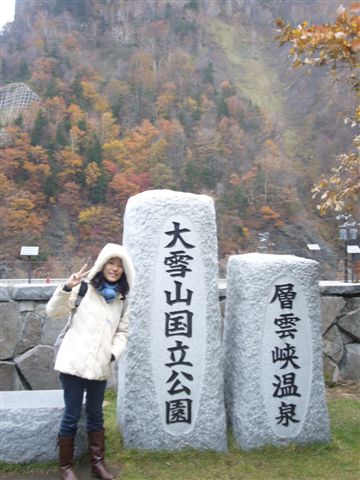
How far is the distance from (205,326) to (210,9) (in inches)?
2629

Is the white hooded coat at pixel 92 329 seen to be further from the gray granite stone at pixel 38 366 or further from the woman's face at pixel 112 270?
the gray granite stone at pixel 38 366

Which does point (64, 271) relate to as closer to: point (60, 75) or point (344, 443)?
point (344, 443)

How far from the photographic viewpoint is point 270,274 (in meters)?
3.27

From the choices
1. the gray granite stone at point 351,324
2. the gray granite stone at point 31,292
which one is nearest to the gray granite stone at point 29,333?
the gray granite stone at point 31,292

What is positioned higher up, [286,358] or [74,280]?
[74,280]

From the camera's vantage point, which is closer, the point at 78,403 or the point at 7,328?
the point at 78,403

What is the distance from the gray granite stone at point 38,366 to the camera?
4.54 metres

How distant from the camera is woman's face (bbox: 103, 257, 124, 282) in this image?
2723 millimetres

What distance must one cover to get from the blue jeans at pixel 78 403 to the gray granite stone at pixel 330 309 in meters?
2.84

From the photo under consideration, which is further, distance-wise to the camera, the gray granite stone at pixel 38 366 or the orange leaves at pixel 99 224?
the orange leaves at pixel 99 224

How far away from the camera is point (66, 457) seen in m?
2.75

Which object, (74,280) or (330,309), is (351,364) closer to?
(330,309)

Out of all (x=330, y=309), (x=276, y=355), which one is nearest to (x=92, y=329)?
(x=276, y=355)

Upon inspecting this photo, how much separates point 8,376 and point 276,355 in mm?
2433
